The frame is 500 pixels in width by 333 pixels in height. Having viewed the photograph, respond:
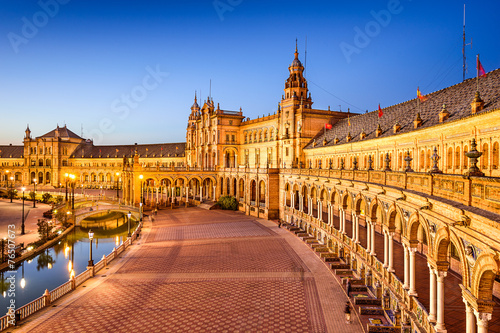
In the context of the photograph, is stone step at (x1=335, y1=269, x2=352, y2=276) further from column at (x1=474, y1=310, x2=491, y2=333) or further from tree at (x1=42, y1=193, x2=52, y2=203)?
tree at (x1=42, y1=193, x2=52, y2=203)

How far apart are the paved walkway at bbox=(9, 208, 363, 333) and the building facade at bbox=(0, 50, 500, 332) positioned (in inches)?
146

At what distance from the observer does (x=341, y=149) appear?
39656mm

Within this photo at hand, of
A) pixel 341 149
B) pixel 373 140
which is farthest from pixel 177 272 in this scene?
pixel 341 149

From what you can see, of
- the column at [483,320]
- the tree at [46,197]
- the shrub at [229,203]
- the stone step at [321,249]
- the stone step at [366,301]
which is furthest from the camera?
the tree at [46,197]

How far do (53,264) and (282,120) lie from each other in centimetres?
4076

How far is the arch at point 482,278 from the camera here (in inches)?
326

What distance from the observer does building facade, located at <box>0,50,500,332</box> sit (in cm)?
945

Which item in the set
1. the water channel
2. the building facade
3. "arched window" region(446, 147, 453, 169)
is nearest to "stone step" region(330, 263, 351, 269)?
the building facade

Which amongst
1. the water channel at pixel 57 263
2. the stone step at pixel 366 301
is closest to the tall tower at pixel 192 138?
the water channel at pixel 57 263

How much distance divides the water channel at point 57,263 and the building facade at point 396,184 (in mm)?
12439

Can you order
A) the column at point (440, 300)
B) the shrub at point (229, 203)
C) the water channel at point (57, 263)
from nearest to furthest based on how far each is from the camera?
the column at point (440, 300), the water channel at point (57, 263), the shrub at point (229, 203)

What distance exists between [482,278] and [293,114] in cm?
4923

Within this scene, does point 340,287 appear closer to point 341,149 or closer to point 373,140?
point 373,140

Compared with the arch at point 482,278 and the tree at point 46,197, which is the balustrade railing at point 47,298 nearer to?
the arch at point 482,278
